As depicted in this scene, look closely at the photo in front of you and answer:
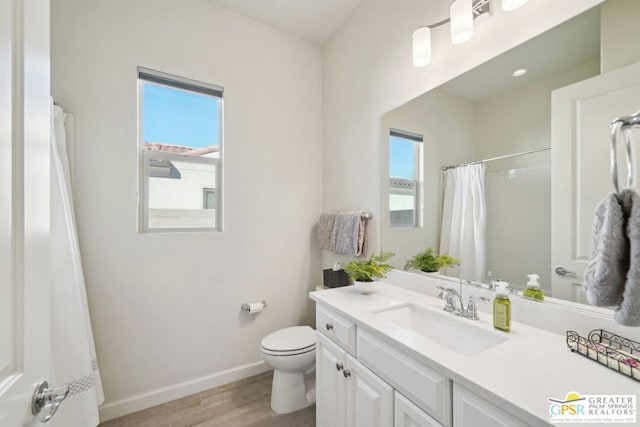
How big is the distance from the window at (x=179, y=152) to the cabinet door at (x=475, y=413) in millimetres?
1798

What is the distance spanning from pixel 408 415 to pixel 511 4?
5.22 ft

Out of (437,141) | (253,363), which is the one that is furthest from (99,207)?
(437,141)

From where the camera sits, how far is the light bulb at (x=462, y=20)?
1148 mm

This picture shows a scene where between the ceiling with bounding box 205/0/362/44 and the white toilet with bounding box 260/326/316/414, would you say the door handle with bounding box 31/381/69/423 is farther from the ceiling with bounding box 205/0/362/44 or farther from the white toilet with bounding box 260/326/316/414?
the ceiling with bounding box 205/0/362/44

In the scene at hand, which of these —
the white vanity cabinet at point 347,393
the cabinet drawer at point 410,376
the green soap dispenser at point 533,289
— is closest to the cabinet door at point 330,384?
the white vanity cabinet at point 347,393

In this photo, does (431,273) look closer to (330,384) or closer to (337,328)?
(337,328)

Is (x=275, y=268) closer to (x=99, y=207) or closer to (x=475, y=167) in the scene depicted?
(x=99, y=207)

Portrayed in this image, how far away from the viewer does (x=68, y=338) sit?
1.28 meters

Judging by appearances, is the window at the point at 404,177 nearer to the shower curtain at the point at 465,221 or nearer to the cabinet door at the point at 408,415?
the shower curtain at the point at 465,221

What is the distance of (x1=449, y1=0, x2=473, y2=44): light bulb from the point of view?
3.77 ft

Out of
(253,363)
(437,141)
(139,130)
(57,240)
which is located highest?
(139,130)

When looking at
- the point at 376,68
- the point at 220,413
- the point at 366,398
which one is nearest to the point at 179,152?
Answer: the point at 376,68

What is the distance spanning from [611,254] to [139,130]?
2273mm

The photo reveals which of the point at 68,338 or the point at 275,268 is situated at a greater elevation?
the point at 275,268
